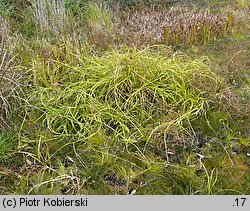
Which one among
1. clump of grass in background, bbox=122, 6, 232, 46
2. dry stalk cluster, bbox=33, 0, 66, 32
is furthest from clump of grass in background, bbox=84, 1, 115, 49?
dry stalk cluster, bbox=33, 0, 66, 32

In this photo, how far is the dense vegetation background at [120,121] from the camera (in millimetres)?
2676

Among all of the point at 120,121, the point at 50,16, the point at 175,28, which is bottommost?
the point at 120,121

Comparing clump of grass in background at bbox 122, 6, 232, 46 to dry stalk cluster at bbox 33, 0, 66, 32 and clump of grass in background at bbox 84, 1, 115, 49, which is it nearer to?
clump of grass in background at bbox 84, 1, 115, 49

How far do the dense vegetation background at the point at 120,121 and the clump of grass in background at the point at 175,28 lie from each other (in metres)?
0.22

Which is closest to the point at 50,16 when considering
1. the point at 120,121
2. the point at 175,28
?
the point at 175,28

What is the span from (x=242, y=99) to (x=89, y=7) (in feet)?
8.46

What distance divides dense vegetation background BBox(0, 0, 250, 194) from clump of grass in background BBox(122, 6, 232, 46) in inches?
8.7

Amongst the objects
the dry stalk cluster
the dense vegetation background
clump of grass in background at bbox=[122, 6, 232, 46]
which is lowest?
the dense vegetation background

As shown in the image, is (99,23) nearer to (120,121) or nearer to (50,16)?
(50,16)

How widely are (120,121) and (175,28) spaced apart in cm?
200

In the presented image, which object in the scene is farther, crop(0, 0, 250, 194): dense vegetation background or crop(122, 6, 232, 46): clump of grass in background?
crop(122, 6, 232, 46): clump of grass in background

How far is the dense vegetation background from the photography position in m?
2.68

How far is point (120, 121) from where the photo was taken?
10.1 feet
